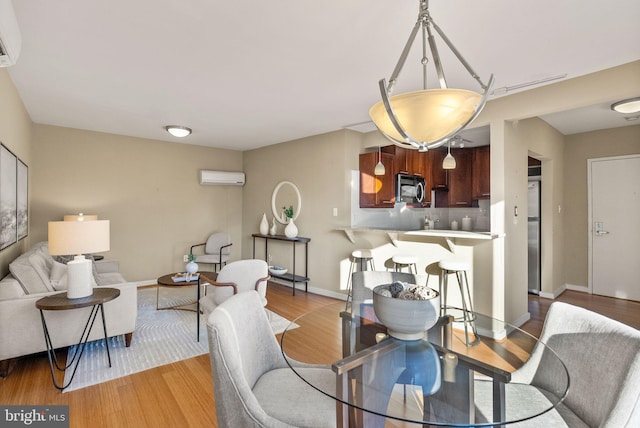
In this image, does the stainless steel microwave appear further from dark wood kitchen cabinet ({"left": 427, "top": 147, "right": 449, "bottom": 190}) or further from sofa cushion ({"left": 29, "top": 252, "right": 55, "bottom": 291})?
sofa cushion ({"left": 29, "top": 252, "right": 55, "bottom": 291})

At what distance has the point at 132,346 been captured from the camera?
293 cm

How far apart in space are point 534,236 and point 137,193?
6.27 meters

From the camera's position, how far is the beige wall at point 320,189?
459cm

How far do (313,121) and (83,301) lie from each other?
3.09m

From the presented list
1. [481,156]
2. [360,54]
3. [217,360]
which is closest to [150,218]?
[360,54]

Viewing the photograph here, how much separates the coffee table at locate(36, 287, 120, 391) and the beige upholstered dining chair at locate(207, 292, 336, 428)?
1.55 metres

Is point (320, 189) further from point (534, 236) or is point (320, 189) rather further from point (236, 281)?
point (534, 236)

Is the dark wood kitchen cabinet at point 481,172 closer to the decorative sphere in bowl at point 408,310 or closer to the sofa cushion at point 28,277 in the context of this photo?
the decorative sphere in bowl at point 408,310

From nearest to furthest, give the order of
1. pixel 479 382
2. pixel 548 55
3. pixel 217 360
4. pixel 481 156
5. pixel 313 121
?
pixel 217 360, pixel 479 382, pixel 548 55, pixel 313 121, pixel 481 156

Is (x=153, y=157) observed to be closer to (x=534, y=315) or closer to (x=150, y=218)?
(x=150, y=218)

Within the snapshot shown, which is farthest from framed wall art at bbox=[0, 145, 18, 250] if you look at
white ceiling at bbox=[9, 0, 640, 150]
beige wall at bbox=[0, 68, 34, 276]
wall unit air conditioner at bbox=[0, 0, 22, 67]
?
wall unit air conditioner at bbox=[0, 0, 22, 67]

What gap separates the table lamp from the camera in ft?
7.73

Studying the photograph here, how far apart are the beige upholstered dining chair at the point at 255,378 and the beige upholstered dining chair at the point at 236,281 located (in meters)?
1.26

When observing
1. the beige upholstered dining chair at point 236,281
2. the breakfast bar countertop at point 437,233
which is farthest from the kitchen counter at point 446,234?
the beige upholstered dining chair at point 236,281
